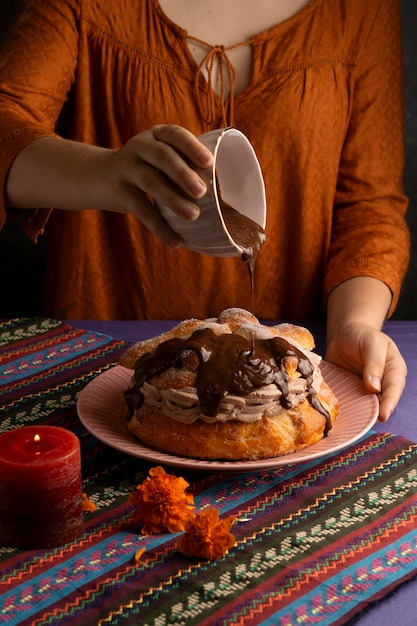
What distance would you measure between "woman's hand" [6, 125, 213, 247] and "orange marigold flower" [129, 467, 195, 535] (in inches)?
14.1

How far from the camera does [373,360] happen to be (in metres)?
1.42

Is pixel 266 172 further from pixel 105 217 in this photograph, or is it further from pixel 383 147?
pixel 105 217

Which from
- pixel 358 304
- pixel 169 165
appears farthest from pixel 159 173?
pixel 358 304

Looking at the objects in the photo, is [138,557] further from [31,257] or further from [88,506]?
[31,257]

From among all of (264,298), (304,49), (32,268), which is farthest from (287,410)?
(32,268)

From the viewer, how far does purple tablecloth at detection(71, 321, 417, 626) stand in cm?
86

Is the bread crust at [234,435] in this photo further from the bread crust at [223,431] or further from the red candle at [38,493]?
the red candle at [38,493]

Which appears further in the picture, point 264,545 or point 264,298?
point 264,298

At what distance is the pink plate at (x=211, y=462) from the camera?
3.65 feet

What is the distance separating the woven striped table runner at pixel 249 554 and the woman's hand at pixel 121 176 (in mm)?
379

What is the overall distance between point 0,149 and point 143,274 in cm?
60

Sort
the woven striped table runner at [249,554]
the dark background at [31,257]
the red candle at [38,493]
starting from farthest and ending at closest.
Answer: the dark background at [31,257], the red candle at [38,493], the woven striped table runner at [249,554]

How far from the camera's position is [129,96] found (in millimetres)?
2008

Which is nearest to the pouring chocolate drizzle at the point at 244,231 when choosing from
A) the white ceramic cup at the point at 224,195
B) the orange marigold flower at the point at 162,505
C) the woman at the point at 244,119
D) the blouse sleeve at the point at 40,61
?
the white ceramic cup at the point at 224,195
